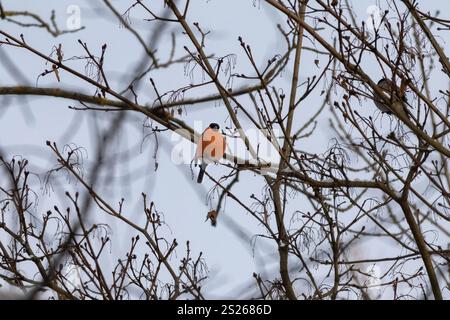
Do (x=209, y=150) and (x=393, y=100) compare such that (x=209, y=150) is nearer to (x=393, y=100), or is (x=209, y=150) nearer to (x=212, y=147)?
(x=212, y=147)

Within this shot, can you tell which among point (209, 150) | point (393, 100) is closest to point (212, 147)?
point (209, 150)

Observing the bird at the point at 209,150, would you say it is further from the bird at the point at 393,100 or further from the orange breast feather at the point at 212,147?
the bird at the point at 393,100

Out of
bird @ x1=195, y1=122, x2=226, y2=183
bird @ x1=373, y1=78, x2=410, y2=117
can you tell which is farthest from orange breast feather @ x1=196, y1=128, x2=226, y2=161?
bird @ x1=373, y1=78, x2=410, y2=117

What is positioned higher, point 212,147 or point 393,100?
A: point 212,147

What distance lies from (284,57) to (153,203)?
1433 mm

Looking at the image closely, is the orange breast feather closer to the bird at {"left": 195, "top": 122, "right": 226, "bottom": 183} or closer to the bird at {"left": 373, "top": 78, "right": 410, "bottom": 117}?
the bird at {"left": 195, "top": 122, "right": 226, "bottom": 183}

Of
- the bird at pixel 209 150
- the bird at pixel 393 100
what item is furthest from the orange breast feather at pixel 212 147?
the bird at pixel 393 100

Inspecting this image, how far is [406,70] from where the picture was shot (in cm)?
330

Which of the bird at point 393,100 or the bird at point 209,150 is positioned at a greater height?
the bird at point 209,150

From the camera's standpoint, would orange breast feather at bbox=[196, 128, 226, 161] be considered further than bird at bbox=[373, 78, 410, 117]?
Yes

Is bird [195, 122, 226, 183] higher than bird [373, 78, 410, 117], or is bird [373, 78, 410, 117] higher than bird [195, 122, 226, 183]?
bird [195, 122, 226, 183]

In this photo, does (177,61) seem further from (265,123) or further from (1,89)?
(1,89)

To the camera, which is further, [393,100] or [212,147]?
[212,147]
